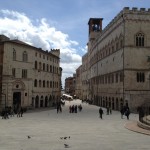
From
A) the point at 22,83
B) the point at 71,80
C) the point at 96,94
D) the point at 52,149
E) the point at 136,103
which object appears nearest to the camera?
the point at 52,149

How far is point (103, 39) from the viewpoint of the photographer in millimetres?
67688

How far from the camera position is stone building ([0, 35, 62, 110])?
50938 mm

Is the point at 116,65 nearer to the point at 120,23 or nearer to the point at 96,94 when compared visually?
the point at 120,23

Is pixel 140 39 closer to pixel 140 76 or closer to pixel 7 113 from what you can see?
pixel 140 76

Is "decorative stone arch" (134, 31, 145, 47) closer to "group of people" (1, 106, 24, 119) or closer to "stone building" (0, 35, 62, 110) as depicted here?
"stone building" (0, 35, 62, 110)

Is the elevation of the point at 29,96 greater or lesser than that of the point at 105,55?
lesser

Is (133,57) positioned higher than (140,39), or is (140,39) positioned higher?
(140,39)

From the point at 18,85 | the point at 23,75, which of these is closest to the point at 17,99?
the point at 18,85

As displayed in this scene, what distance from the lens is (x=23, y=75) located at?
55.3 meters

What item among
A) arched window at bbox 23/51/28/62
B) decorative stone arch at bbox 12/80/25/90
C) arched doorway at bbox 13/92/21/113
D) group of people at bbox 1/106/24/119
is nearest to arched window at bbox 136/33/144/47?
arched window at bbox 23/51/28/62

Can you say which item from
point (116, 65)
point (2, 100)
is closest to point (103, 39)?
point (116, 65)

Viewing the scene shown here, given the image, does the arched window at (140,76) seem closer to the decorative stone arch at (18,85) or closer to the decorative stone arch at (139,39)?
the decorative stone arch at (139,39)

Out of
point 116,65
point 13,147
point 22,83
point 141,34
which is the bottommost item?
point 13,147

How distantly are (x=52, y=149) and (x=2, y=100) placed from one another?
3403 centimetres
